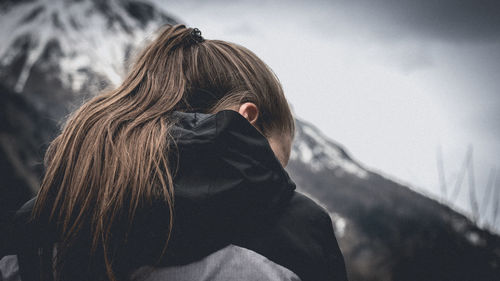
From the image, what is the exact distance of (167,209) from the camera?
80cm

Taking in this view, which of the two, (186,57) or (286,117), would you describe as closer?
(186,57)

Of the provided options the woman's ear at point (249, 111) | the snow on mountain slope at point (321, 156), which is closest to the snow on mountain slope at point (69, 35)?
the woman's ear at point (249, 111)

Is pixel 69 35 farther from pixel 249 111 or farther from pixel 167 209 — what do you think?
pixel 167 209

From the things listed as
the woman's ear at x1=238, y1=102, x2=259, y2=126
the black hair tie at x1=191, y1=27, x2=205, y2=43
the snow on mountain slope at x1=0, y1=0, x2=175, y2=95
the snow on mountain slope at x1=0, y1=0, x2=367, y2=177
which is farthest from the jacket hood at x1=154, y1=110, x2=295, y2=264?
the snow on mountain slope at x1=0, y1=0, x2=367, y2=177

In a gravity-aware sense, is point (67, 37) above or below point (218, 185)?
below

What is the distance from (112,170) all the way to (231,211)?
41cm

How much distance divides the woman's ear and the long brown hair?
205 millimetres

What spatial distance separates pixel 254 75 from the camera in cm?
124

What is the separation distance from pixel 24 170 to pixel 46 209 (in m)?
17.2

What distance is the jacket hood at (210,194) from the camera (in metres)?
0.80

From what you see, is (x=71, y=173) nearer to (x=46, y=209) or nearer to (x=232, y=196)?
(x=46, y=209)

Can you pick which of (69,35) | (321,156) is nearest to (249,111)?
(69,35)

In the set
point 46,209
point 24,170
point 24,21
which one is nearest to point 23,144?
point 24,170

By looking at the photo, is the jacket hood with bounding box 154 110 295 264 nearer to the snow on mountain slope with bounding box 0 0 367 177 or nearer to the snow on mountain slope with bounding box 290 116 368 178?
the snow on mountain slope with bounding box 0 0 367 177
